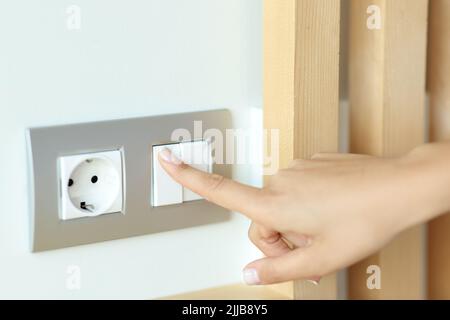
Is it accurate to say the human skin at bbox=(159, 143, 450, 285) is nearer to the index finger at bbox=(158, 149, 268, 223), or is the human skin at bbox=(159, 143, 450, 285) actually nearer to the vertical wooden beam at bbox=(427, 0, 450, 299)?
the index finger at bbox=(158, 149, 268, 223)

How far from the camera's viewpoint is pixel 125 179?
2.53ft

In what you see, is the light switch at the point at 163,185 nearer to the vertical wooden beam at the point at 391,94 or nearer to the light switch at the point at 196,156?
the light switch at the point at 196,156

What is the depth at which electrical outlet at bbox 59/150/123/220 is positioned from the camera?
0.75 metres

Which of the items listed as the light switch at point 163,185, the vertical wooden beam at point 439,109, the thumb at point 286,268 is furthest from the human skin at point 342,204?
the vertical wooden beam at point 439,109

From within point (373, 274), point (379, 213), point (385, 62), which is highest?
point (385, 62)

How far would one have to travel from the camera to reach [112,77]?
0.76 meters

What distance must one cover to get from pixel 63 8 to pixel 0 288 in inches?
9.3

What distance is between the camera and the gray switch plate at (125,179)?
733 mm

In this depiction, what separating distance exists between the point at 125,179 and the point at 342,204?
0.21 metres

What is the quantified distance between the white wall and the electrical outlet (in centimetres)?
3

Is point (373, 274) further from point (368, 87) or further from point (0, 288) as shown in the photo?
point (0, 288)

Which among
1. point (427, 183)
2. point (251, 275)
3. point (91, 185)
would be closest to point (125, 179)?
point (91, 185)

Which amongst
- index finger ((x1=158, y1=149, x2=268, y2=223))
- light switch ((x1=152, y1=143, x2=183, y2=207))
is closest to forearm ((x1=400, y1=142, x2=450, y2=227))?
index finger ((x1=158, y1=149, x2=268, y2=223))

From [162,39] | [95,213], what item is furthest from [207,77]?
[95,213]
